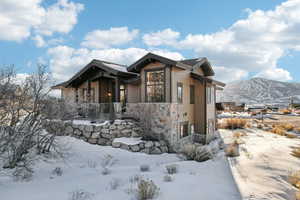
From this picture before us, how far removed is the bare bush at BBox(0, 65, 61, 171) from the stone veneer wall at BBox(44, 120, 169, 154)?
3511mm

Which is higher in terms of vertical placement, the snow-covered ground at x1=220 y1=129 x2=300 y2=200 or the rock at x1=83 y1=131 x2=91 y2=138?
the rock at x1=83 y1=131 x2=91 y2=138

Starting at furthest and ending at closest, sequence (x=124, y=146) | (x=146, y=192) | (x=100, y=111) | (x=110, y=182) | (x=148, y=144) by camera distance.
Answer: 1. (x=100, y=111)
2. (x=148, y=144)
3. (x=124, y=146)
4. (x=110, y=182)
5. (x=146, y=192)

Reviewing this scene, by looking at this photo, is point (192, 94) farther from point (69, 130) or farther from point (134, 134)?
point (69, 130)

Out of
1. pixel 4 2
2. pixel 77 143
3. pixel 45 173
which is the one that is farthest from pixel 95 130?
pixel 4 2

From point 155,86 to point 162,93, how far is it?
73 centimetres

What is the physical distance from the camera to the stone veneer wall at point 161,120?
10.8m

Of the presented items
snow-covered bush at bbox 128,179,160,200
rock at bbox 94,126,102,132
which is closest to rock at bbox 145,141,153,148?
rock at bbox 94,126,102,132

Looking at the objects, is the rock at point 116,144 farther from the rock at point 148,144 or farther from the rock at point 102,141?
the rock at point 148,144

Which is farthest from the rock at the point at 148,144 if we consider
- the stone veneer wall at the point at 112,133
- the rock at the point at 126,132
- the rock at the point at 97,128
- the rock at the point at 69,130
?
the rock at the point at 69,130

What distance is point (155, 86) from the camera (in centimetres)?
1170

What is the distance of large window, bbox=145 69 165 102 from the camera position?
11.4 metres

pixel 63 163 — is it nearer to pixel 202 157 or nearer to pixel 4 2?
pixel 202 157

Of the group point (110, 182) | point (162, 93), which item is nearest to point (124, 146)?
point (162, 93)

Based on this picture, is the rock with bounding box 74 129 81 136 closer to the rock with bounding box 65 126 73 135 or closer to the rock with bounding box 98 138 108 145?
the rock with bounding box 65 126 73 135
